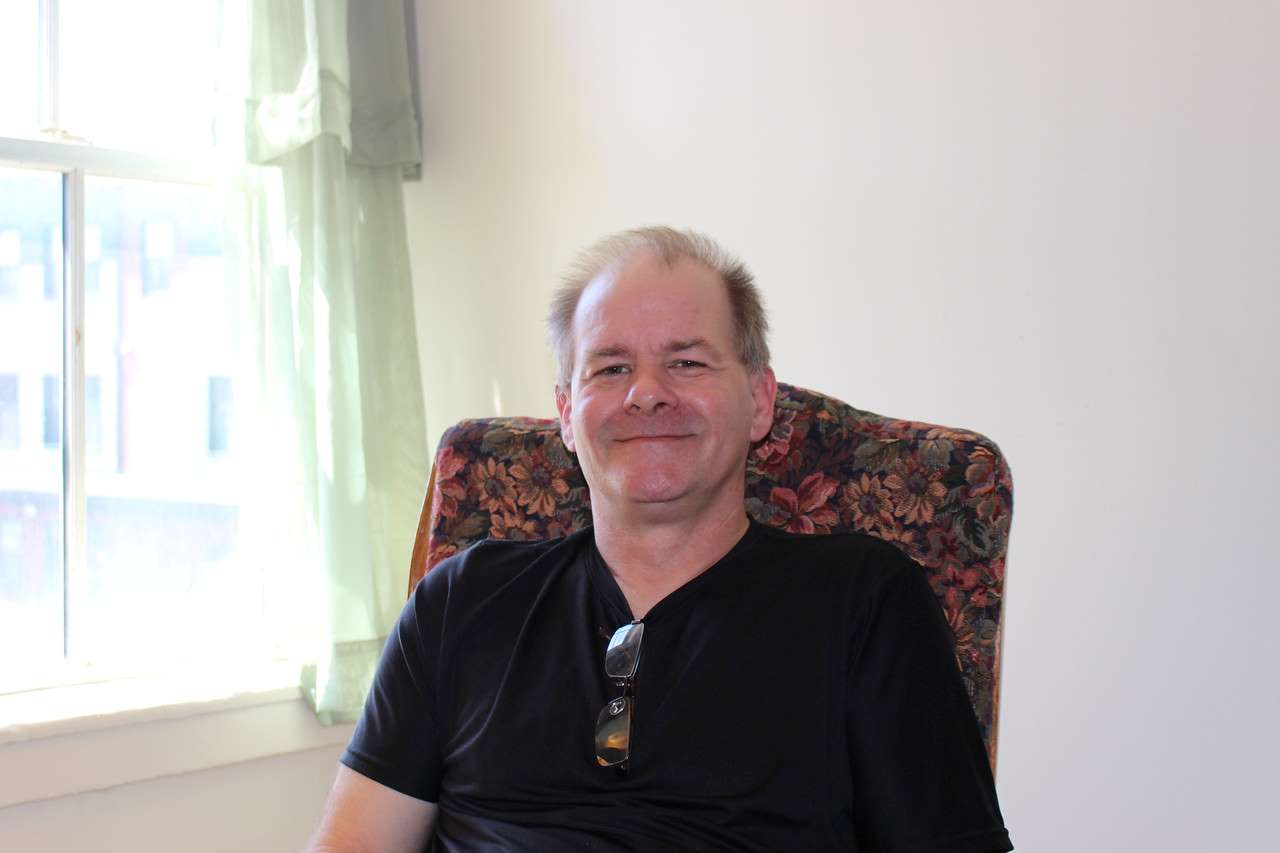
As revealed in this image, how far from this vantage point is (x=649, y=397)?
142 centimetres

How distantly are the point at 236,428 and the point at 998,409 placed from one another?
162 cm

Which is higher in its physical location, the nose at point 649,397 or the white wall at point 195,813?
the nose at point 649,397

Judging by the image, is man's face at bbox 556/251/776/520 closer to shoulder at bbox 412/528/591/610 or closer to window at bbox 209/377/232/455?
shoulder at bbox 412/528/591/610

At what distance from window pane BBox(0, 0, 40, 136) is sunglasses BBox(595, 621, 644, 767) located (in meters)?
1.79

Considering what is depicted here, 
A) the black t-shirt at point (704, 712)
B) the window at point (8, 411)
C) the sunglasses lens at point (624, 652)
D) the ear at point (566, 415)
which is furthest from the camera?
the window at point (8, 411)

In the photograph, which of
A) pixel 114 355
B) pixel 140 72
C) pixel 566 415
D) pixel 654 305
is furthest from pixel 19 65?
pixel 654 305

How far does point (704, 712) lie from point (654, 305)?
0.46 m

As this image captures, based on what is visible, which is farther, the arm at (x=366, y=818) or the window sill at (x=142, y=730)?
the window sill at (x=142, y=730)

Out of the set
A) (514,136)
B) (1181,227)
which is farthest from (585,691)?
(514,136)

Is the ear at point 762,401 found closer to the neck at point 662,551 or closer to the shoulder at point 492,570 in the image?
the neck at point 662,551

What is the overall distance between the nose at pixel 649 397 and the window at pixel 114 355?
4.68 feet

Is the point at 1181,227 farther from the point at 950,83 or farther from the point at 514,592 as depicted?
the point at 514,592

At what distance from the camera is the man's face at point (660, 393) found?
4.69 ft

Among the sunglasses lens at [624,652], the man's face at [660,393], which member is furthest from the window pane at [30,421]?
the sunglasses lens at [624,652]
